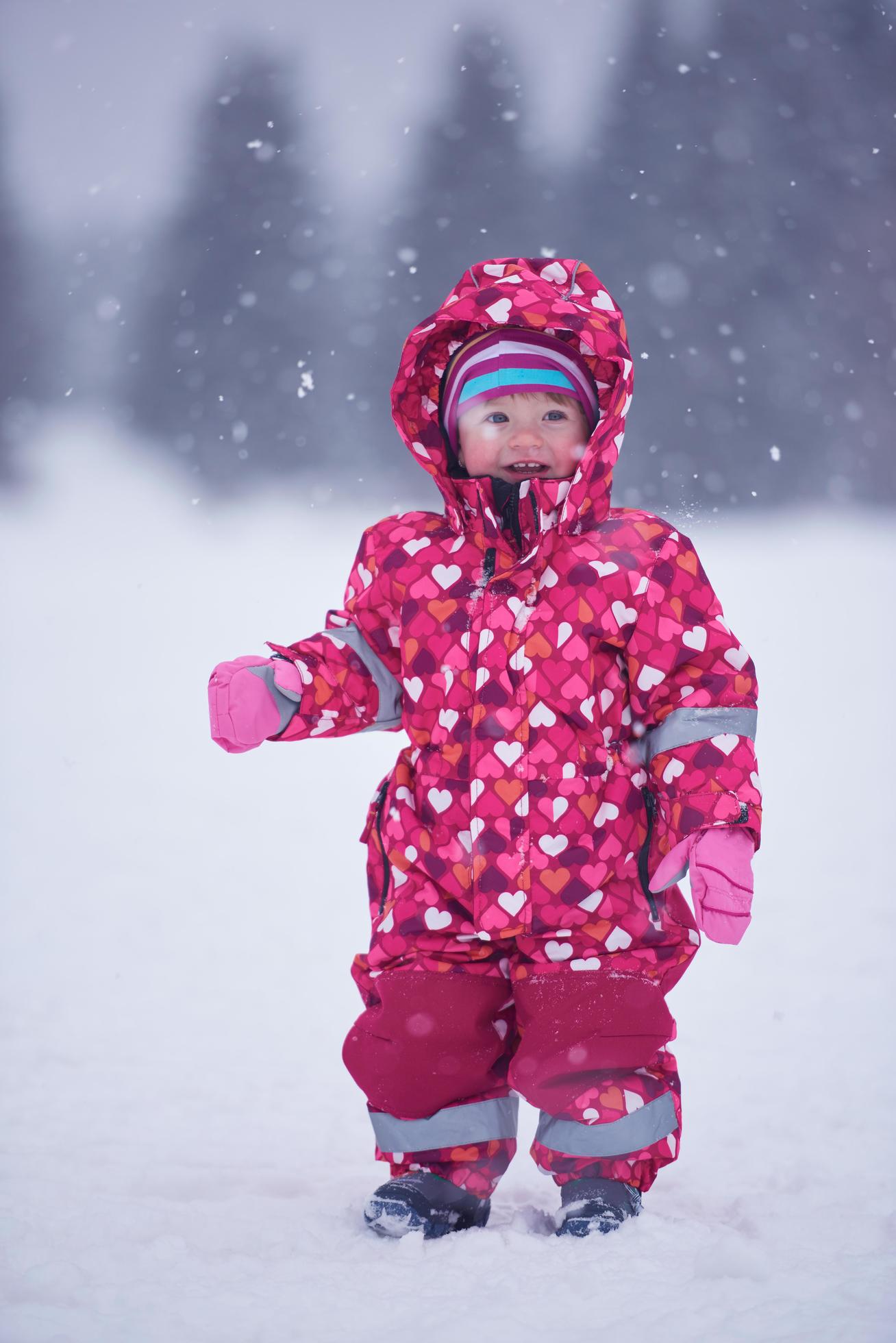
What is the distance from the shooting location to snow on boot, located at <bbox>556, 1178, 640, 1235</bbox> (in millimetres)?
1130

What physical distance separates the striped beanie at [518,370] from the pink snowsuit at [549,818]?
35 mm

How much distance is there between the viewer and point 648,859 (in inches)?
48.8

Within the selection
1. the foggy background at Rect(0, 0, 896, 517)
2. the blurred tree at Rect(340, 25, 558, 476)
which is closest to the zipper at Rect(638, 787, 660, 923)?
the foggy background at Rect(0, 0, 896, 517)

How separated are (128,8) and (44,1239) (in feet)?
11.6

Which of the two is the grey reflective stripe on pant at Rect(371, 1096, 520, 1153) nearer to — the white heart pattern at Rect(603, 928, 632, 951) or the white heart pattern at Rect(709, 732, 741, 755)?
the white heart pattern at Rect(603, 928, 632, 951)

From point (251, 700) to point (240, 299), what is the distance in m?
3.73

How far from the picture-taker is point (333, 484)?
5.02 m

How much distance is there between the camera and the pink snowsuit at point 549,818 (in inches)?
47.0

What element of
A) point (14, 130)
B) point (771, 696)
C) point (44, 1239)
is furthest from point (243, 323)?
point (44, 1239)

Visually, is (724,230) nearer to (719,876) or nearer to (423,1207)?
(719,876)

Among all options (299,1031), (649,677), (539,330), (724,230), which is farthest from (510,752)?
(724,230)

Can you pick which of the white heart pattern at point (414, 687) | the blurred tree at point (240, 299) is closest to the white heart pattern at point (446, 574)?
the white heart pattern at point (414, 687)

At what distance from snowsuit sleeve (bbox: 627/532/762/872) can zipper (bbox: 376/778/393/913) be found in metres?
0.29

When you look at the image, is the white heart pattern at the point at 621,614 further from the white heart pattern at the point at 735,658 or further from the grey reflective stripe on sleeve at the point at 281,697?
the grey reflective stripe on sleeve at the point at 281,697
